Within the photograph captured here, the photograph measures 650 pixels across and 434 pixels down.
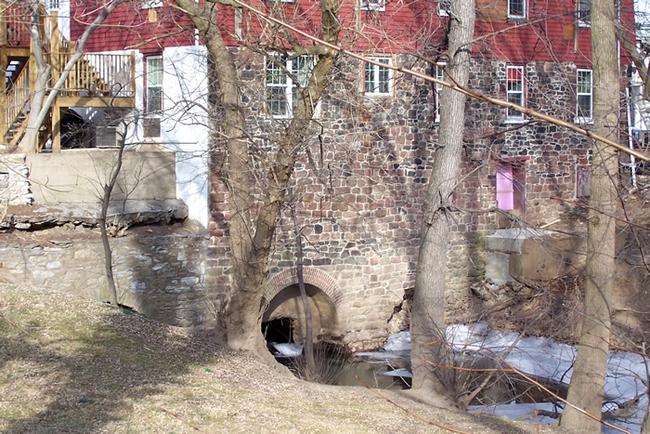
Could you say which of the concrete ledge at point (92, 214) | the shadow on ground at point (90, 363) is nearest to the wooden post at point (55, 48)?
the concrete ledge at point (92, 214)

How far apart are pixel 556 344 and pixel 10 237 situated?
11.1 meters

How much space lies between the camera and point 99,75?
18.6 metres

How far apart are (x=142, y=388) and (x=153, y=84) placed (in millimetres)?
11680

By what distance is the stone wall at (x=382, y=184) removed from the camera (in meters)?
18.4

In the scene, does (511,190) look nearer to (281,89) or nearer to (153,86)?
(281,89)

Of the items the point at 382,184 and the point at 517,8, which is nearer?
the point at 382,184

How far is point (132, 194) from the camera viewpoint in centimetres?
1747

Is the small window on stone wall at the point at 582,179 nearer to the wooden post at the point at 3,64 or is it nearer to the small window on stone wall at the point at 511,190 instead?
the small window on stone wall at the point at 511,190

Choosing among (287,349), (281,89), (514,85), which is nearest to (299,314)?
(287,349)

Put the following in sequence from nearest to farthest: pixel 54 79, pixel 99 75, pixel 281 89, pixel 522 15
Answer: pixel 54 79
pixel 281 89
pixel 99 75
pixel 522 15

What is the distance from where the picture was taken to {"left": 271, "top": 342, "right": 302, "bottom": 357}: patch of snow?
18.4 metres

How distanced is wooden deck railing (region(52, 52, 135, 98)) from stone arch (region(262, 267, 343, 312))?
16.4ft

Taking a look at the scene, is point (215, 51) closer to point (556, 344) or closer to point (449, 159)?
point (449, 159)

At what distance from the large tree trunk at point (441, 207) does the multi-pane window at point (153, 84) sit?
731 cm
